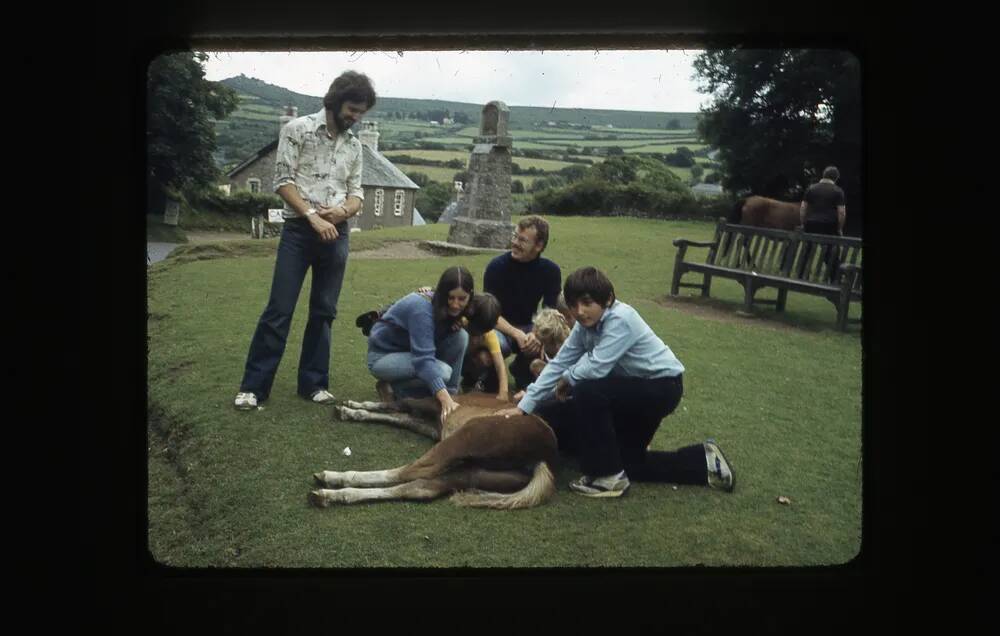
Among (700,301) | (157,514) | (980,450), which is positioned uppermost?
(700,301)

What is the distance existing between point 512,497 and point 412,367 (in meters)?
0.60

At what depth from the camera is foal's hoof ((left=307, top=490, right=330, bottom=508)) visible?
3.57m

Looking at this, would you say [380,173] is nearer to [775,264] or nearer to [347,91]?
[347,91]

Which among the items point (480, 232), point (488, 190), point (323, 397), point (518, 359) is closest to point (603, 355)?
point (518, 359)

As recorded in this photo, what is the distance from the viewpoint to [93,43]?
3633 mm

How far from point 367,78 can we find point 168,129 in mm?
782

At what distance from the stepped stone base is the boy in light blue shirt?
331mm

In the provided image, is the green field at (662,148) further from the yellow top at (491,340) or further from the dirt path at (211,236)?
the dirt path at (211,236)

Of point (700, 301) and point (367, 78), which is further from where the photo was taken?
point (700, 301)

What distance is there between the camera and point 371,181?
376cm

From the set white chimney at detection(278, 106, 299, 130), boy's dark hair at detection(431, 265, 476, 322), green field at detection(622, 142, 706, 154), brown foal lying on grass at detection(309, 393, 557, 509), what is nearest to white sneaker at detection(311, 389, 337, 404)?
brown foal lying on grass at detection(309, 393, 557, 509)

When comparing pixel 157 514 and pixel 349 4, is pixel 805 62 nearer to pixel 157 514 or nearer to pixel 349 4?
pixel 349 4

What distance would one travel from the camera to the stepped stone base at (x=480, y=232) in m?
3.78

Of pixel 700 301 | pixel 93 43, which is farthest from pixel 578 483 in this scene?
pixel 93 43
